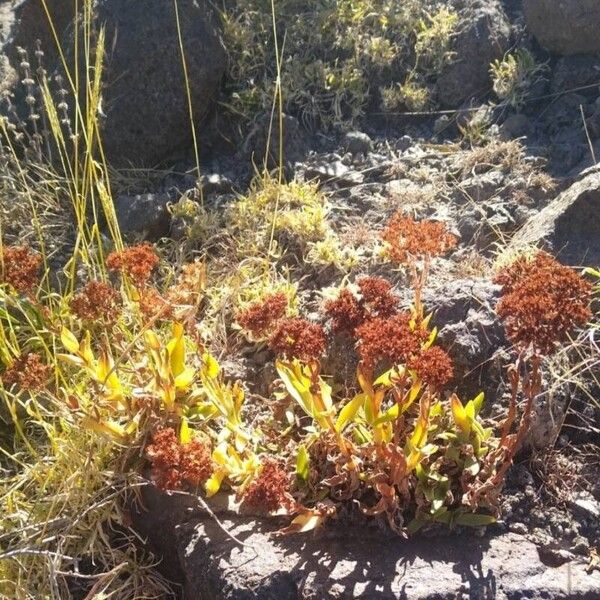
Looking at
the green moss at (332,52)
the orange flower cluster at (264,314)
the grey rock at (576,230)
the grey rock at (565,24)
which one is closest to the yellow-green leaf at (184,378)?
the orange flower cluster at (264,314)

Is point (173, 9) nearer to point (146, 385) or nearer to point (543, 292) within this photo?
point (146, 385)

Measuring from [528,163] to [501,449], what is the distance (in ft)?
5.61

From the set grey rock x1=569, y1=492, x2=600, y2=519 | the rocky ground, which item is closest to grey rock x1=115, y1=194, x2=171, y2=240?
the rocky ground

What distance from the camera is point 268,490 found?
85.1 inches

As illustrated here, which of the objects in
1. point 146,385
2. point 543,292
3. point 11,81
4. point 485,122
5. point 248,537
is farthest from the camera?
point 11,81

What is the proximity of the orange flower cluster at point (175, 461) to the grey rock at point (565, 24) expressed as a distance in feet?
Result: 9.27

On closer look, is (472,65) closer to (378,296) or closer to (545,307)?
(378,296)

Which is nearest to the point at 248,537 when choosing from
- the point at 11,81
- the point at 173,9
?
the point at 173,9

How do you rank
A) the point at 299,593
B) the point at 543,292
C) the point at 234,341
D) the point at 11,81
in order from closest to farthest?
the point at 543,292, the point at 299,593, the point at 234,341, the point at 11,81

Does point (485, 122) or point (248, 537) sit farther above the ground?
point (485, 122)

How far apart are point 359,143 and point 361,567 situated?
224 cm

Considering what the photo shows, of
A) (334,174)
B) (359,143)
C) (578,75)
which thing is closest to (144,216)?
(334,174)

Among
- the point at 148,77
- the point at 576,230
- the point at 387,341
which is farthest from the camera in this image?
the point at 148,77

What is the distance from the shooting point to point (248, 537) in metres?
2.39
